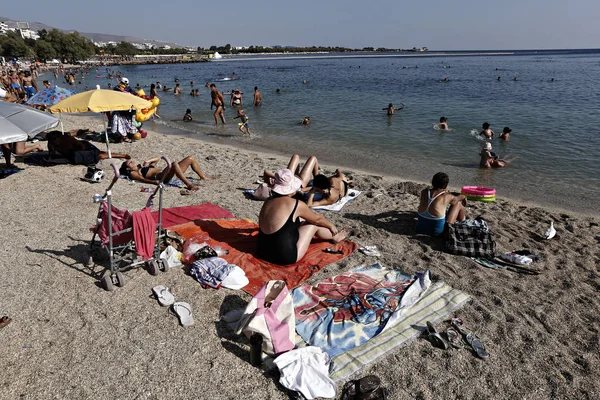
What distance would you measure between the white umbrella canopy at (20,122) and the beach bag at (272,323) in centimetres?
510

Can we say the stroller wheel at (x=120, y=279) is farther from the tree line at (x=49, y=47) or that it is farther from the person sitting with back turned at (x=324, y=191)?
the tree line at (x=49, y=47)

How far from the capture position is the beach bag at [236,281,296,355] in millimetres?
3463

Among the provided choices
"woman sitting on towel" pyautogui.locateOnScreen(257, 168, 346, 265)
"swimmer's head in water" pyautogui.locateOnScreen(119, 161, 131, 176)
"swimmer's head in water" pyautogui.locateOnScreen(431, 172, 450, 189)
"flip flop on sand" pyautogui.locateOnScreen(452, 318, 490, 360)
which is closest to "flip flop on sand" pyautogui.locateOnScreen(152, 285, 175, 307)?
"woman sitting on towel" pyautogui.locateOnScreen(257, 168, 346, 265)

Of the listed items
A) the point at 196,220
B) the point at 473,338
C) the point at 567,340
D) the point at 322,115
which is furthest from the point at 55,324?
the point at 322,115

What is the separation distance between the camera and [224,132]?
1669 centimetres

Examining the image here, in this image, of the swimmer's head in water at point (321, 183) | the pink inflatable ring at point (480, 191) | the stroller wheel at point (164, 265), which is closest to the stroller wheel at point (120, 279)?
the stroller wheel at point (164, 265)

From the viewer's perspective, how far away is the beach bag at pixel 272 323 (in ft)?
11.4

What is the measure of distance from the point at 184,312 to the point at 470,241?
4.11m

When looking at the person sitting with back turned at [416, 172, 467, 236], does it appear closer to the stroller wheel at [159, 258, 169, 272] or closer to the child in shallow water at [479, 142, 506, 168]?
the stroller wheel at [159, 258, 169, 272]

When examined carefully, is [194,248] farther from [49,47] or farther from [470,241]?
[49,47]

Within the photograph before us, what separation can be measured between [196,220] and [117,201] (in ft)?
6.71

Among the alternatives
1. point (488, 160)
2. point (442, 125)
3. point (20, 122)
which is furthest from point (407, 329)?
point (442, 125)

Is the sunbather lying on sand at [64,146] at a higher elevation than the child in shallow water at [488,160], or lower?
higher

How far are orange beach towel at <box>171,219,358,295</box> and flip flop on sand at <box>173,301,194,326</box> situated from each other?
2.43ft
